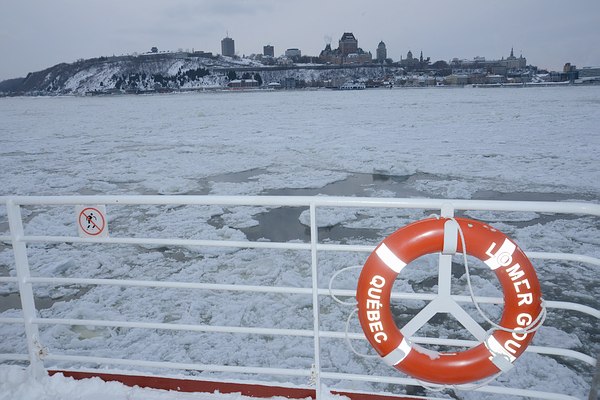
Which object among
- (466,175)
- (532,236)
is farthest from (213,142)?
(532,236)

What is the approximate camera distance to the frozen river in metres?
2.96

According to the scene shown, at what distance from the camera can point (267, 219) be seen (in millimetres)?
5734

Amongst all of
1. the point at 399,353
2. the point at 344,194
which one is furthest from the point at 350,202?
the point at 344,194

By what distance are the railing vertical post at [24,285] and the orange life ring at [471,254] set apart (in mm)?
1324

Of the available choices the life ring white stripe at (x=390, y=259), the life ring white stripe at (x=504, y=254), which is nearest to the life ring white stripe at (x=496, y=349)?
the life ring white stripe at (x=504, y=254)

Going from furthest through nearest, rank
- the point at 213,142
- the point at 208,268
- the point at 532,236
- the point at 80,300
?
the point at 213,142 → the point at 532,236 → the point at 208,268 → the point at 80,300

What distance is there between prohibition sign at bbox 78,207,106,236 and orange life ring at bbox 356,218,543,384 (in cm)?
103

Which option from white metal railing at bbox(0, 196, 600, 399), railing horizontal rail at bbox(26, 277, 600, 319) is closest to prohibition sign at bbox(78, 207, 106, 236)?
white metal railing at bbox(0, 196, 600, 399)

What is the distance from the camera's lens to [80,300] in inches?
141

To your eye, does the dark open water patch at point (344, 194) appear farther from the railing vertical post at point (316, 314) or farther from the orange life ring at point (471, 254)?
the orange life ring at point (471, 254)

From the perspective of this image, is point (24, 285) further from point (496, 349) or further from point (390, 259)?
point (496, 349)

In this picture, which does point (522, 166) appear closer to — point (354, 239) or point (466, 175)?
point (466, 175)

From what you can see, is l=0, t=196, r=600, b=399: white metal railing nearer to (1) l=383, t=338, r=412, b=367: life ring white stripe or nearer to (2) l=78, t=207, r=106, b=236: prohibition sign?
(2) l=78, t=207, r=106, b=236: prohibition sign

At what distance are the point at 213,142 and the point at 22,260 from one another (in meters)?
12.0
